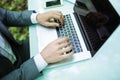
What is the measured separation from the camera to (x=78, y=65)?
100 cm

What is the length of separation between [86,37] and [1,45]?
0.45 m

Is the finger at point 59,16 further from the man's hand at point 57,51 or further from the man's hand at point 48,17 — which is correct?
the man's hand at point 57,51

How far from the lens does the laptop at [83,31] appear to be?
0.92m

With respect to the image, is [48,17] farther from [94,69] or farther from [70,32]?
[94,69]

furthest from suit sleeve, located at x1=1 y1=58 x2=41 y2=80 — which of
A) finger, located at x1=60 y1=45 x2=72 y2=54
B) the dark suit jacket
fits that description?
finger, located at x1=60 y1=45 x2=72 y2=54

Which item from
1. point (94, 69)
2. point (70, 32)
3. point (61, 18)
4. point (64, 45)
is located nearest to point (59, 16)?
point (61, 18)

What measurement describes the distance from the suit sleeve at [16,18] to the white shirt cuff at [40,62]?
1.14 feet

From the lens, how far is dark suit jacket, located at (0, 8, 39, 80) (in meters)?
0.98

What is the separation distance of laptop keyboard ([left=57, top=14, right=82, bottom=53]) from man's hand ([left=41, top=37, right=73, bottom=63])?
0.16 feet

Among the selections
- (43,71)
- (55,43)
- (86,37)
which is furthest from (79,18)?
(43,71)

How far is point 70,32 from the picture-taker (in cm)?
112

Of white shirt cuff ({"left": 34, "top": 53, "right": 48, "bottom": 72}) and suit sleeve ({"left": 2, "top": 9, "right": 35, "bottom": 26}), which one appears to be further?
suit sleeve ({"left": 2, "top": 9, "right": 35, "bottom": 26})

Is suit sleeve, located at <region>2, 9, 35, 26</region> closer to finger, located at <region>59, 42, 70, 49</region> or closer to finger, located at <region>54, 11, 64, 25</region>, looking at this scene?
finger, located at <region>54, 11, 64, 25</region>

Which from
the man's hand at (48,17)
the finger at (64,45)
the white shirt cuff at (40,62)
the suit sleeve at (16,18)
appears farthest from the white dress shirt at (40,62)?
the suit sleeve at (16,18)
